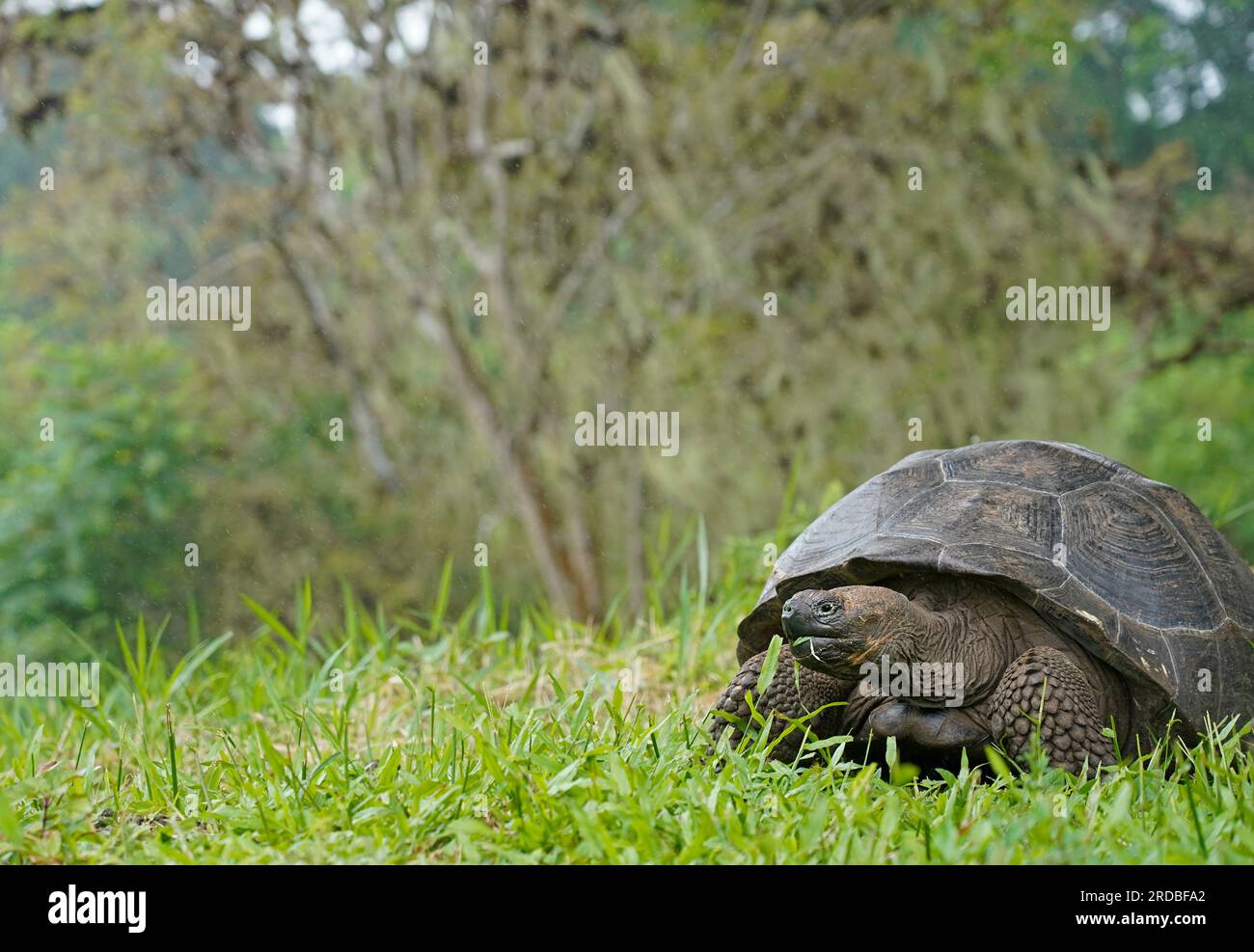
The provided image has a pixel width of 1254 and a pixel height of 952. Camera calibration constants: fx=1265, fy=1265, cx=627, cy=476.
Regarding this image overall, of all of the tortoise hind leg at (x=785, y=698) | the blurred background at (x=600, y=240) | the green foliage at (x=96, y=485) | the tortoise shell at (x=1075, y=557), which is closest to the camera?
the tortoise shell at (x=1075, y=557)

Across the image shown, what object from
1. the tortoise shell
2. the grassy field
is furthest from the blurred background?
the grassy field

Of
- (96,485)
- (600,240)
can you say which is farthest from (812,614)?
(96,485)

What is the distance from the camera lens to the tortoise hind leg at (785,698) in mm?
2496

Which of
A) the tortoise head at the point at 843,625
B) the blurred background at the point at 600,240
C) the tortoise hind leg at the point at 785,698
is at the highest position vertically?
the blurred background at the point at 600,240

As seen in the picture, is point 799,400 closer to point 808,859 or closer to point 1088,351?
point 1088,351

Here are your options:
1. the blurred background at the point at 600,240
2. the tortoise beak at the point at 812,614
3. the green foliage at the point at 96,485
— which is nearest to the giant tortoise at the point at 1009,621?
the tortoise beak at the point at 812,614

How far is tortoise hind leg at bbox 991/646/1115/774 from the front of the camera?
230cm

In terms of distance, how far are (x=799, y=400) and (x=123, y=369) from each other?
16.2 ft

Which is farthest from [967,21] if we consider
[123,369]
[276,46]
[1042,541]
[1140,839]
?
[1140,839]

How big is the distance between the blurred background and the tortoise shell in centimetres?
575

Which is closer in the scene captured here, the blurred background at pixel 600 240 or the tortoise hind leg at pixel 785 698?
the tortoise hind leg at pixel 785 698

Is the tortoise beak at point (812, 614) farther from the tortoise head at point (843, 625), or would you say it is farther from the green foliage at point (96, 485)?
the green foliage at point (96, 485)

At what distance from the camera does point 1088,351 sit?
11.9 meters

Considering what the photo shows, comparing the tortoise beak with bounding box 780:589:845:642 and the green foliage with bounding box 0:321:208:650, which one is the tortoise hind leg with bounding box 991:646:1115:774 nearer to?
the tortoise beak with bounding box 780:589:845:642
